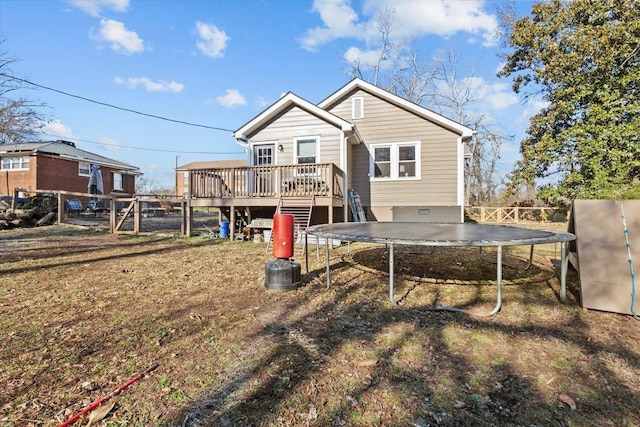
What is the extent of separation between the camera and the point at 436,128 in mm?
11516

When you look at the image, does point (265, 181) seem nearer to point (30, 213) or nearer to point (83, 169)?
point (30, 213)

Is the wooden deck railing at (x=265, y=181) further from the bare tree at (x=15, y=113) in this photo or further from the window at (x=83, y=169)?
the bare tree at (x=15, y=113)

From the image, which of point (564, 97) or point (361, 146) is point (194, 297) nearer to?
point (361, 146)

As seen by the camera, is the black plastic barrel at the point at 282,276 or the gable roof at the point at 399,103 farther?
the gable roof at the point at 399,103

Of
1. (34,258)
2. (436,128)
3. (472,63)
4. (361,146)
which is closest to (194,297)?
(34,258)

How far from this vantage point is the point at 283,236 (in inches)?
189

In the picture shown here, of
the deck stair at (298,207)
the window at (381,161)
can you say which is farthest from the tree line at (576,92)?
the deck stair at (298,207)

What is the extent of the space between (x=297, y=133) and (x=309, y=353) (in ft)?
30.8

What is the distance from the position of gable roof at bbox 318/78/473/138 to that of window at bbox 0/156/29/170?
20887mm

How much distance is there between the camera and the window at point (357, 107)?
12328mm

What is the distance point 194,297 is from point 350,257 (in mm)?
3869

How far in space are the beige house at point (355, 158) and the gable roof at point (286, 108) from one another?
0.03m

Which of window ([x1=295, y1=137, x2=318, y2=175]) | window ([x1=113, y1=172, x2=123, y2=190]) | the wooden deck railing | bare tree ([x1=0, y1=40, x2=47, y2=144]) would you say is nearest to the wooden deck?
the wooden deck railing

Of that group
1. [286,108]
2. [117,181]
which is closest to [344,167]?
[286,108]
